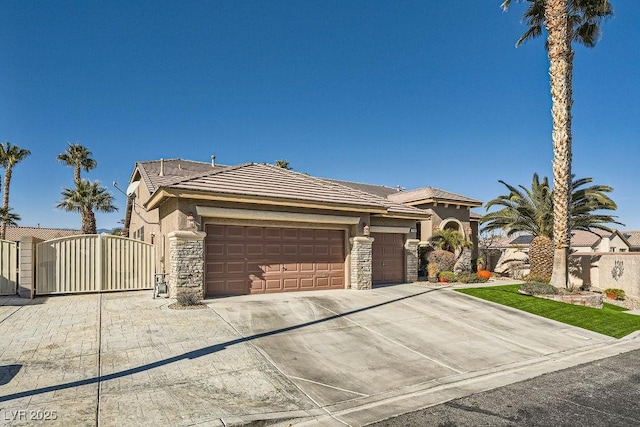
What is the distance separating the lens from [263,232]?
1434cm

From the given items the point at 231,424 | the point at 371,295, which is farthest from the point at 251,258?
the point at 231,424

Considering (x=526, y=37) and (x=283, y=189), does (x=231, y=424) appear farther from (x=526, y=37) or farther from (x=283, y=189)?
(x=526, y=37)

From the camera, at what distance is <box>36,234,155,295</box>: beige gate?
12953mm

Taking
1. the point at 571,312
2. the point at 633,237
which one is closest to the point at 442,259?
the point at 571,312

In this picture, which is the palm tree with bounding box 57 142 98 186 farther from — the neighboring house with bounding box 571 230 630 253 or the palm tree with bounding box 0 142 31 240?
the neighboring house with bounding box 571 230 630 253

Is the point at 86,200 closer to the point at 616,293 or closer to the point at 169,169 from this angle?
the point at 169,169

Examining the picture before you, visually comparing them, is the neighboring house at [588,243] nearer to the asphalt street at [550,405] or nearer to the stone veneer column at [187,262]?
the asphalt street at [550,405]

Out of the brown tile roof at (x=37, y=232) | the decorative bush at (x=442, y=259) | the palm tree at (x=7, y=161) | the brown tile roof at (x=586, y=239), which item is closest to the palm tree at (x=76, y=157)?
the palm tree at (x=7, y=161)

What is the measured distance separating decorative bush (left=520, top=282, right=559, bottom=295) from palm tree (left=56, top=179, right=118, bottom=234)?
3001 cm

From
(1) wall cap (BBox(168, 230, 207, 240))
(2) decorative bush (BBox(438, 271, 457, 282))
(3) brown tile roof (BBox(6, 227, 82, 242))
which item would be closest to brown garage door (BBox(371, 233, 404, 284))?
(2) decorative bush (BBox(438, 271, 457, 282))

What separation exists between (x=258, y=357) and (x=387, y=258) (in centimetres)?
1166

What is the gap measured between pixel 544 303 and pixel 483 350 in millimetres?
7074

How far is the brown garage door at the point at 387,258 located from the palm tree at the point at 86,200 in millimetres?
23767

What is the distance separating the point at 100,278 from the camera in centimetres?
1379
